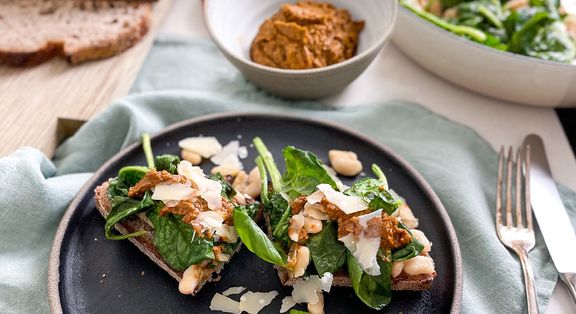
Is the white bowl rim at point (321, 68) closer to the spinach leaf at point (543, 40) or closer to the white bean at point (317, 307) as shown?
the spinach leaf at point (543, 40)

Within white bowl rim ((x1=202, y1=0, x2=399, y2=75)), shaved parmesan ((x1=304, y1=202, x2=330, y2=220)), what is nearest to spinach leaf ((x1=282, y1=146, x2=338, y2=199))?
shaved parmesan ((x1=304, y1=202, x2=330, y2=220))

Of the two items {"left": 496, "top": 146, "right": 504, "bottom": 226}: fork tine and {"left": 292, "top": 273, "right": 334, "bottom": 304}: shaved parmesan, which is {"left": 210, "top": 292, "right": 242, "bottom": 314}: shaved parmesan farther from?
{"left": 496, "top": 146, "right": 504, "bottom": 226}: fork tine

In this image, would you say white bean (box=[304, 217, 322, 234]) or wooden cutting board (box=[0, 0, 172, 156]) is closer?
white bean (box=[304, 217, 322, 234])

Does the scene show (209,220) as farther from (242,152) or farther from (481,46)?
(481,46)

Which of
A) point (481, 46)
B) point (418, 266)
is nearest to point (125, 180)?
point (418, 266)

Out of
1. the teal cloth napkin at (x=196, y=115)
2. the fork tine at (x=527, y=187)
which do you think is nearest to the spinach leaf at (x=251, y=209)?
the teal cloth napkin at (x=196, y=115)
